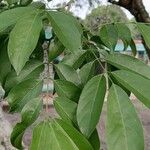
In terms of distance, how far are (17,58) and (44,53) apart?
25 cm

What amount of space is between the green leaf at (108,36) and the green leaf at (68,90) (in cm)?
14

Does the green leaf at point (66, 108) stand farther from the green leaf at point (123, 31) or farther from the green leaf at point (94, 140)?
the green leaf at point (123, 31)

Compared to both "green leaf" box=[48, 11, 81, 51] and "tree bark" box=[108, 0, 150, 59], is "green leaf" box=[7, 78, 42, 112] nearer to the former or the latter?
"green leaf" box=[48, 11, 81, 51]

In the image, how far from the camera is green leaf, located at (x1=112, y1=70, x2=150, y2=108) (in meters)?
0.69

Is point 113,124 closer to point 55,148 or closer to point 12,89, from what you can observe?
point 55,148

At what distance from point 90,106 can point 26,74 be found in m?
0.18

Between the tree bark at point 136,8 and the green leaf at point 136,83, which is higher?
the green leaf at point 136,83

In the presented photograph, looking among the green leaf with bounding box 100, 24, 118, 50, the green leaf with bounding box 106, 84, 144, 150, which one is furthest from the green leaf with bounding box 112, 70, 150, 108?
the green leaf with bounding box 100, 24, 118, 50

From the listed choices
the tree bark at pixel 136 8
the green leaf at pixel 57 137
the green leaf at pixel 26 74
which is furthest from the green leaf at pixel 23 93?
the tree bark at pixel 136 8

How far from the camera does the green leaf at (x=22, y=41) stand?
681 millimetres

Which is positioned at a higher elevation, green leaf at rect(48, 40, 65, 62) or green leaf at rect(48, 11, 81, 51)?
green leaf at rect(48, 11, 81, 51)

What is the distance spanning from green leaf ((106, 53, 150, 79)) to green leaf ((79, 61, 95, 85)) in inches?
1.7

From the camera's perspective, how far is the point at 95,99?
0.70m

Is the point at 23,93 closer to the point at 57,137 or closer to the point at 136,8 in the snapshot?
the point at 57,137
